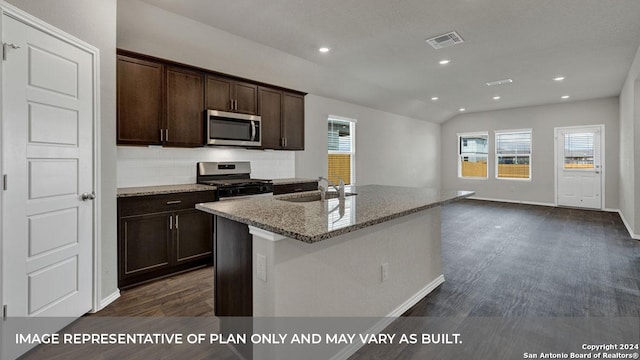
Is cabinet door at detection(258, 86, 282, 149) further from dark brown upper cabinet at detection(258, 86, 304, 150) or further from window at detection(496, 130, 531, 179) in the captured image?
window at detection(496, 130, 531, 179)

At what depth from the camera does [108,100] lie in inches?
98.2

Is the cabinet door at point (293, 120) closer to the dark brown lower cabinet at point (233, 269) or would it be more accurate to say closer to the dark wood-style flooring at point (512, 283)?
the dark wood-style flooring at point (512, 283)

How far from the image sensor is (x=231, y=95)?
3916mm

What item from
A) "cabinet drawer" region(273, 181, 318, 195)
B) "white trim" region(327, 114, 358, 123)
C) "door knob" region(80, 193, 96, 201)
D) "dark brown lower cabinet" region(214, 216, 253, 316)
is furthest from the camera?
"white trim" region(327, 114, 358, 123)

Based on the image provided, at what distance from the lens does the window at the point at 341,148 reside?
5996mm

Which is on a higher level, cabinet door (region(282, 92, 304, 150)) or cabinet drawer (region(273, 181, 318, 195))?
cabinet door (region(282, 92, 304, 150))

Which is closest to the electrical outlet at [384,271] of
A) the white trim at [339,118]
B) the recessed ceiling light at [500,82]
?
the white trim at [339,118]

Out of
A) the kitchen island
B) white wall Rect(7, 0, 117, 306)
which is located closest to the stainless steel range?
white wall Rect(7, 0, 117, 306)

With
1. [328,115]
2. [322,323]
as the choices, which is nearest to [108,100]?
[322,323]

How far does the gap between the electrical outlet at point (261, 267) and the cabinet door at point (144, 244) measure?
6.28 feet

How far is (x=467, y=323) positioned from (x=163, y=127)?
11.2 feet

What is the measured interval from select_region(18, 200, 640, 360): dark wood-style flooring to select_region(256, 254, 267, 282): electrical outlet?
84 centimetres

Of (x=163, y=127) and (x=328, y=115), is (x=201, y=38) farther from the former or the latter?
(x=328, y=115)

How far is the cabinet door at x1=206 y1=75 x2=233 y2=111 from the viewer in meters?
3.69
